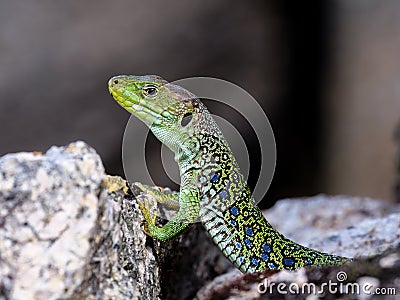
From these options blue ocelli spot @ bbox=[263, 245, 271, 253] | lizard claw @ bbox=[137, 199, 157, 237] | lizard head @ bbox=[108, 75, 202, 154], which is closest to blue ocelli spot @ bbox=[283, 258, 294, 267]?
blue ocelli spot @ bbox=[263, 245, 271, 253]

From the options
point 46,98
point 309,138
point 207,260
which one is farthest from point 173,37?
point 207,260

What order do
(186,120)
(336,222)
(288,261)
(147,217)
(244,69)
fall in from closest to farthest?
(147,217) < (288,261) < (186,120) < (336,222) < (244,69)

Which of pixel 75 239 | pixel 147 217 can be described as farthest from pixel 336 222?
pixel 75 239

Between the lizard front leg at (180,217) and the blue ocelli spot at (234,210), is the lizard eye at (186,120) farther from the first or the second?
the blue ocelli spot at (234,210)

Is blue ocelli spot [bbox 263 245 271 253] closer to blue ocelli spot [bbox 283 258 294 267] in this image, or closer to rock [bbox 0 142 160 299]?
blue ocelli spot [bbox 283 258 294 267]

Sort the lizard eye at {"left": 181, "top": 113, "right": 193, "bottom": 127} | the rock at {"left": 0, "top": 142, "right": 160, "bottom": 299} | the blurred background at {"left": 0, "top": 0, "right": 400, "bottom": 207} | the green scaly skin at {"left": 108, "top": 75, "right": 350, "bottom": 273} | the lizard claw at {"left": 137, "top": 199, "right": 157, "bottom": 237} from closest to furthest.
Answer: the rock at {"left": 0, "top": 142, "right": 160, "bottom": 299} < the lizard claw at {"left": 137, "top": 199, "right": 157, "bottom": 237} < the green scaly skin at {"left": 108, "top": 75, "right": 350, "bottom": 273} < the lizard eye at {"left": 181, "top": 113, "right": 193, "bottom": 127} < the blurred background at {"left": 0, "top": 0, "right": 400, "bottom": 207}

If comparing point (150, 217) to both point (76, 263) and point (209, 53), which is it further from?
point (209, 53)

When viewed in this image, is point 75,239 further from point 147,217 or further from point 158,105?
point 158,105

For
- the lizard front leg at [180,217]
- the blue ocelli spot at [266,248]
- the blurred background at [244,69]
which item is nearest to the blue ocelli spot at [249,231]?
the blue ocelli spot at [266,248]
